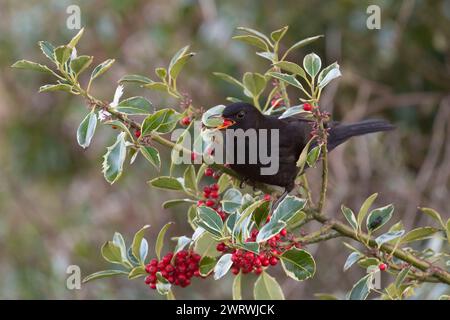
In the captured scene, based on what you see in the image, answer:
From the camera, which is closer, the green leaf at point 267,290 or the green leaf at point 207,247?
the green leaf at point 207,247

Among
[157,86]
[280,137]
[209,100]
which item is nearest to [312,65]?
[157,86]

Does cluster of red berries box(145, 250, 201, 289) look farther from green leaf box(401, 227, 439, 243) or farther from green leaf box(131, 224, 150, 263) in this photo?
green leaf box(401, 227, 439, 243)

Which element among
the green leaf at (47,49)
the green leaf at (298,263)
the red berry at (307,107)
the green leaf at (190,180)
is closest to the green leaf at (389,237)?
the green leaf at (298,263)

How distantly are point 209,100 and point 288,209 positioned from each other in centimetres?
363

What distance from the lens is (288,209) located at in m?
2.22

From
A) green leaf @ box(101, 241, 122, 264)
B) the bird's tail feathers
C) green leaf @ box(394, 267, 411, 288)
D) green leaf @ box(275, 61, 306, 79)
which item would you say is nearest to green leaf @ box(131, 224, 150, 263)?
green leaf @ box(101, 241, 122, 264)

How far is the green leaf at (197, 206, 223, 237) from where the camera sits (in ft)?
7.22

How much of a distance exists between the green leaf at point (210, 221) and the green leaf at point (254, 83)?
70cm

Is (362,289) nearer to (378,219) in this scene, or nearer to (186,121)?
(378,219)

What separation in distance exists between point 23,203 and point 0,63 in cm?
122

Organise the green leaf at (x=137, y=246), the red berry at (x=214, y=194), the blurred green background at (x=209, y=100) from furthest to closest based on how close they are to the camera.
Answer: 1. the blurred green background at (x=209, y=100)
2. the red berry at (x=214, y=194)
3. the green leaf at (x=137, y=246)

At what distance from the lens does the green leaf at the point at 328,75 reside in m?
2.24

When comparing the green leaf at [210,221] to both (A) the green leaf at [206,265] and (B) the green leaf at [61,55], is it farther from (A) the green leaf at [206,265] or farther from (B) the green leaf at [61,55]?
(B) the green leaf at [61,55]

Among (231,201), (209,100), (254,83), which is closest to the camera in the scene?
(231,201)
